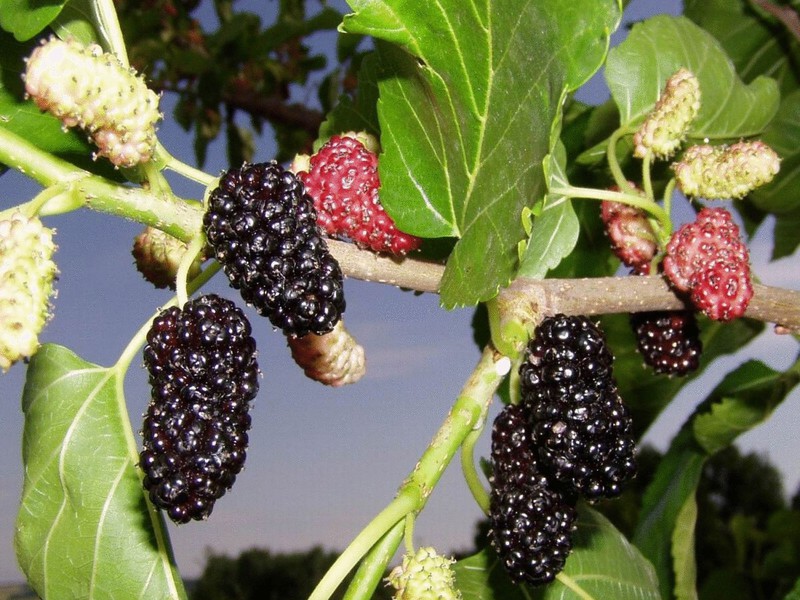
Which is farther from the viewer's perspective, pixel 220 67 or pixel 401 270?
pixel 220 67

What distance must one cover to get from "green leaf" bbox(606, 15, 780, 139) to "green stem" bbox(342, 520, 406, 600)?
0.71m

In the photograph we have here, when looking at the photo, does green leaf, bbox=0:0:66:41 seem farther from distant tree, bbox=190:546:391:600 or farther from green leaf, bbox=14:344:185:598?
distant tree, bbox=190:546:391:600

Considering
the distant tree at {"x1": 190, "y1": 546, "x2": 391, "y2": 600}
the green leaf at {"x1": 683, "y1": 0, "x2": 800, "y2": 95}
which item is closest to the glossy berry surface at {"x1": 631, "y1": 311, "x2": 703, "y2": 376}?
the green leaf at {"x1": 683, "y1": 0, "x2": 800, "y2": 95}

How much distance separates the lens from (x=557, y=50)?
691 millimetres

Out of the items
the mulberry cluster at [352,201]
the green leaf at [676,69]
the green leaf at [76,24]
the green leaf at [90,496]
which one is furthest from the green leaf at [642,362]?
the green leaf at [76,24]

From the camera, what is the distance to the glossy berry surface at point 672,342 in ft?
3.54

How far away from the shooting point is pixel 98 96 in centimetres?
69

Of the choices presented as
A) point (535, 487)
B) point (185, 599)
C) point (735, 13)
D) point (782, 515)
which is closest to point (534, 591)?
point (535, 487)

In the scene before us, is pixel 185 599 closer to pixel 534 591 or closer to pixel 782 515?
pixel 534 591

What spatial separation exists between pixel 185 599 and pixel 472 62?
24.7 inches

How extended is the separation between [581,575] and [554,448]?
0.39 meters

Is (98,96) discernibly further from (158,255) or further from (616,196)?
(616,196)

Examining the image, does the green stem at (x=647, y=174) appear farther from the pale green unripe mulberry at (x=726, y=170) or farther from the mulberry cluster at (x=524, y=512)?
the mulberry cluster at (x=524, y=512)

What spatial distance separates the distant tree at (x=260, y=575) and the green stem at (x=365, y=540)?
3.95m
